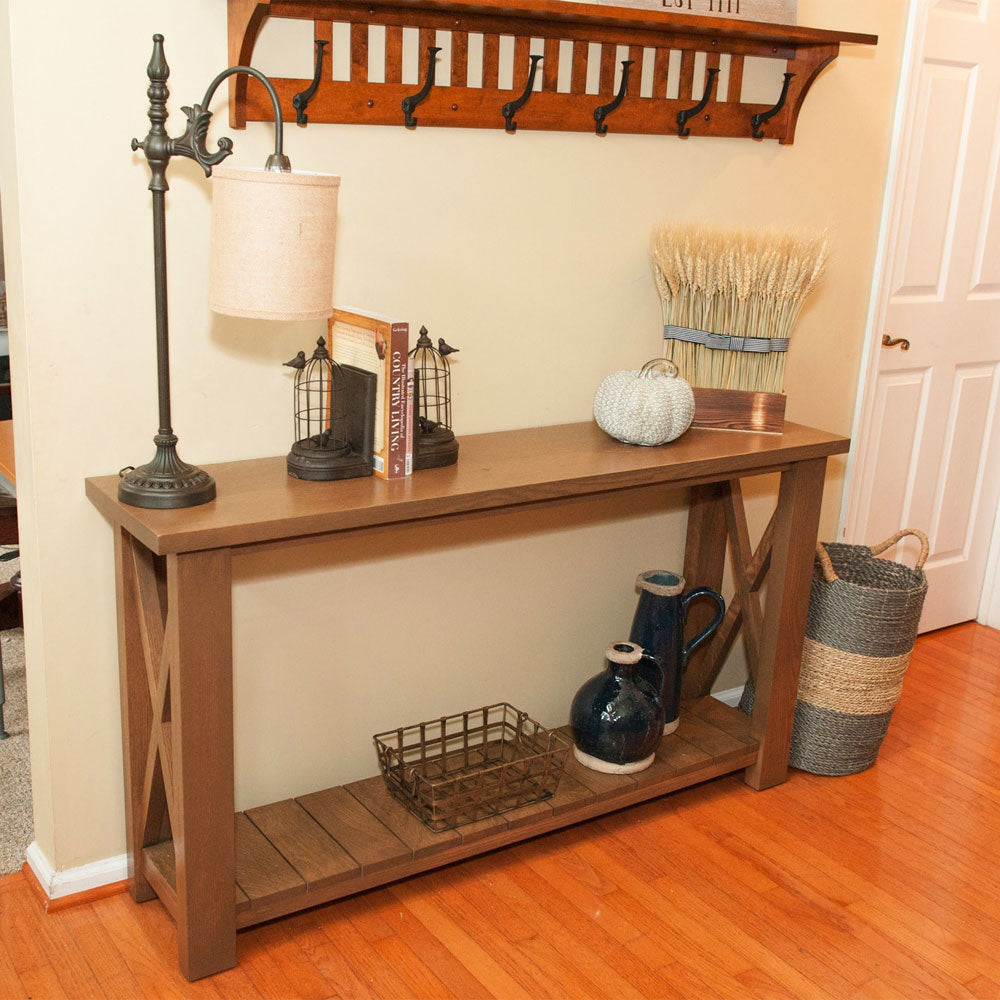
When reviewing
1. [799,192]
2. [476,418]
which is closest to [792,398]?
[799,192]

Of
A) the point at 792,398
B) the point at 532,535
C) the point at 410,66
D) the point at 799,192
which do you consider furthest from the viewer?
the point at 792,398

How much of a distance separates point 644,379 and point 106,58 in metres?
1.19

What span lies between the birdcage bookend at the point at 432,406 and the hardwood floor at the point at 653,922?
2.85 ft

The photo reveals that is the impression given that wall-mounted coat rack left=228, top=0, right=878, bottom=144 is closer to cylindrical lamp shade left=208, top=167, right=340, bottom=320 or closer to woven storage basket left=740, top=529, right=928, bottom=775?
cylindrical lamp shade left=208, top=167, right=340, bottom=320

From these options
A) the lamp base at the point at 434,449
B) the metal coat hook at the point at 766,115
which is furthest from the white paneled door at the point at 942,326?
the lamp base at the point at 434,449

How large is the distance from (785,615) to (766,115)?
116cm

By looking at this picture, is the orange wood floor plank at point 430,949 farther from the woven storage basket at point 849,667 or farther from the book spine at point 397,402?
the woven storage basket at point 849,667

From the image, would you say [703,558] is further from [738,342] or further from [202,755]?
[202,755]

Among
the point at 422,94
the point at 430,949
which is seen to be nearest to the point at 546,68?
the point at 422,94

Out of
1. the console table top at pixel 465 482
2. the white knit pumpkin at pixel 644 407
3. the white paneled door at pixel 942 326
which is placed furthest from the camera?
the white paneled door at pixel 942 326

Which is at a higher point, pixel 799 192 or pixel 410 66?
pixel 410 66

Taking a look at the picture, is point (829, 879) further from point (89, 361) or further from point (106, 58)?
point (106, 58)

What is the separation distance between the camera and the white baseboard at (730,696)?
121 inches

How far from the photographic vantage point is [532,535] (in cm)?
259
